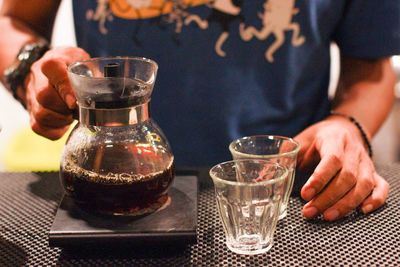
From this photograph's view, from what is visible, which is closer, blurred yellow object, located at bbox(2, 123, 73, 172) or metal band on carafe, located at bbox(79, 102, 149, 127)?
metal band on carafe, located at bbox(79, 102, 149, 127)

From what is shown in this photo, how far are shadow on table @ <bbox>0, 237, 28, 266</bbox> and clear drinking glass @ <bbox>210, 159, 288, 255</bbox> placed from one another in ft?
0.82

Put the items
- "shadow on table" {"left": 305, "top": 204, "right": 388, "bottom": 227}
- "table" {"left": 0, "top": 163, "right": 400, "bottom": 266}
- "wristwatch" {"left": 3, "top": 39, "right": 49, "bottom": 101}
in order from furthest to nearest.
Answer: "wristwatch" {"left": 3, "top": 39, "right": 49, "bottom": 101}, "shadow on table" {"left": 305, "top": 204, "right": 388, "bottom": 227}, "table" {"left": 0, "top": 163, "right": 400, "bottom": 266}

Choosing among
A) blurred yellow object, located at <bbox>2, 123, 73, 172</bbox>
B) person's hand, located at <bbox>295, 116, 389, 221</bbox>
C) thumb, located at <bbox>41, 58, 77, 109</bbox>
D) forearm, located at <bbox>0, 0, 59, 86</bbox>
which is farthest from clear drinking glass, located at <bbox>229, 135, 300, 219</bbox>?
blurred yellow object, located at <bbox>2, 123, 73, 172</bbox>

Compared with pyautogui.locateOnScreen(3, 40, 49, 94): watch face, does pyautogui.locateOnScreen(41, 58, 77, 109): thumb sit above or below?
above

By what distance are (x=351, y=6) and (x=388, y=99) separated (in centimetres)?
22

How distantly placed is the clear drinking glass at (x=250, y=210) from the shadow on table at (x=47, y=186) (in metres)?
0.30

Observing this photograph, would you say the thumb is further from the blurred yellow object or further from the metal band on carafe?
the blurred yellow object

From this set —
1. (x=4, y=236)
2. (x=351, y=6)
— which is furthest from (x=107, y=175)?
(x=351, y=6)

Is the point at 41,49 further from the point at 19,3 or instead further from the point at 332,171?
the point at 332,171

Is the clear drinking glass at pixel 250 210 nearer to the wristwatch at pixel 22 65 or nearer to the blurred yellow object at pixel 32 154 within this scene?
the wristwatch at pixel 22 65

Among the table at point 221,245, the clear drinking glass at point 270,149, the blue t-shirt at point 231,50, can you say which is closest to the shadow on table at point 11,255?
the table at point 221,245

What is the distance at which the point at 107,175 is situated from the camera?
719mm

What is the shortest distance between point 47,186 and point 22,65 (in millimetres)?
245

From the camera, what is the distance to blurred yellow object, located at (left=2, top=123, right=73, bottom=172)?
145cm
